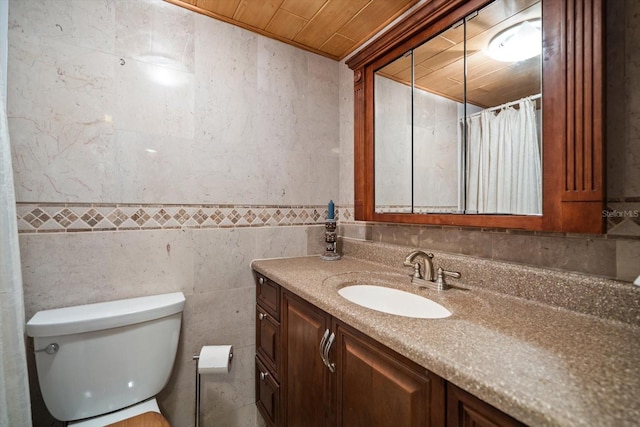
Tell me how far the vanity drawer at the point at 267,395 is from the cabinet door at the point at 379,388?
1.72ft

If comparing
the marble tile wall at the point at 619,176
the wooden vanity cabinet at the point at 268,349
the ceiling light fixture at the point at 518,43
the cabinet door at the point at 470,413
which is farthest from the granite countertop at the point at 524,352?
the ceiling light fixture at the point at 518,43

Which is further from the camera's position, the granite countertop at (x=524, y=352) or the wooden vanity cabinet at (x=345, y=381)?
the wooden vanity cabinet at (x=345, y=381)

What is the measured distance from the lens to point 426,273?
1.08 m

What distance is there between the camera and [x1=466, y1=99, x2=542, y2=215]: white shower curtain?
0.84 m

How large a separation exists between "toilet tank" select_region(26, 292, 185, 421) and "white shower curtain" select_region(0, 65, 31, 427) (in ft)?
0.46

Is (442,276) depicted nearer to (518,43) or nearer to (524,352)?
(524,352)

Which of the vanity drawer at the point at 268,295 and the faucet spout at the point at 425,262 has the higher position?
the faucet spout at the point at 425,262

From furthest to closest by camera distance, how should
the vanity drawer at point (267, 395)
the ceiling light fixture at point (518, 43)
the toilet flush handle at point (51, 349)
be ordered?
the vanity drawer at point (267, 395)
the toilet flush handle at point (51, 349)
the ceiling light fixture at point (518, 43)

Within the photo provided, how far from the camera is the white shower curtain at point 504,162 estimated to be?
0.84 meters

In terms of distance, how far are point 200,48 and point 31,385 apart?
1634 millimetres

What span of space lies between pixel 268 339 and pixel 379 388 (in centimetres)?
78

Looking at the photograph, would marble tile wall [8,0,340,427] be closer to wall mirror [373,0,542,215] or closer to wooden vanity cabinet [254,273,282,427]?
wooden vanity cabinet [254,273,282,427]

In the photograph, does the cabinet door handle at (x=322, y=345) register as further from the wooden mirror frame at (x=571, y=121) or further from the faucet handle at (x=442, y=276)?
the wooden mirror frame at (x=571, y=121)

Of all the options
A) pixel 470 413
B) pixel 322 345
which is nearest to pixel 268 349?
pixel 322 345
